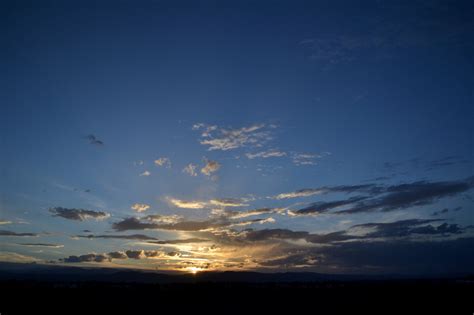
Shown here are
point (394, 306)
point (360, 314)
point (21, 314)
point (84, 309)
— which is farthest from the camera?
point (394, 306)

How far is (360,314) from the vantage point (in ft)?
229

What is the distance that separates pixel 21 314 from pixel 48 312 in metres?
6.43

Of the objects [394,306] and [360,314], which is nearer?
[360,314]

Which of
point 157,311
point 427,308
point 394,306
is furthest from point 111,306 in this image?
point 427,308

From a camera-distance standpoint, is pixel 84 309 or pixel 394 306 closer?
pixel 84 309

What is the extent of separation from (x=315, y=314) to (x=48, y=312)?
2020 inches

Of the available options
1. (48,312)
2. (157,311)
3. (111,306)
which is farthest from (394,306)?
(48,312)

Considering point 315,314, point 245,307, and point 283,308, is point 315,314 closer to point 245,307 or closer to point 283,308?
point 283,308

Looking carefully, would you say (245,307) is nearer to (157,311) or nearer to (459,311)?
(157,311)

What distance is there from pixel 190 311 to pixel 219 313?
7254 mm

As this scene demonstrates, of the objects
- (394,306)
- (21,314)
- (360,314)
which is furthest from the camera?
(394,306)

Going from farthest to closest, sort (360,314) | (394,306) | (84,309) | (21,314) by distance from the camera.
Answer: (394,306) → (84,309) → (360,314) → (21,314)

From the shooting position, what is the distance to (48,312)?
70625 millimetres

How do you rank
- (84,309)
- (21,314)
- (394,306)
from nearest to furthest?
(21,314) < (84,309) < (394,306)
